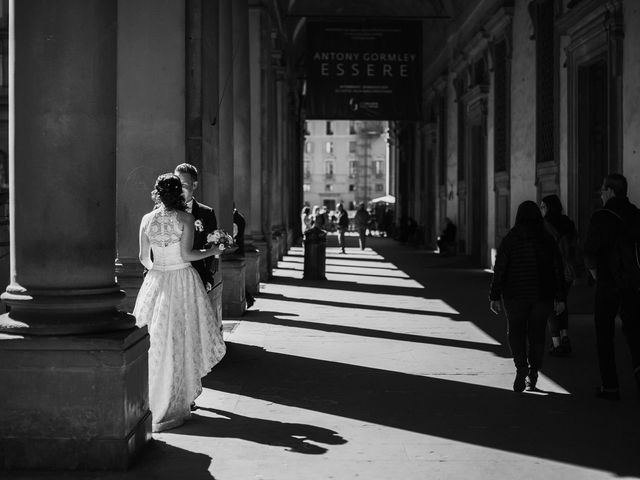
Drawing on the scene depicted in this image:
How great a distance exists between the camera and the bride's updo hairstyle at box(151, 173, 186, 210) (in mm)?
6434

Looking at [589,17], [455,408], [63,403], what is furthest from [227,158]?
[63,403]

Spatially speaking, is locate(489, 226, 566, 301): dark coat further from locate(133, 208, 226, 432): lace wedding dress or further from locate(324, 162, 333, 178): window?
locate(324, 162, 333, 178): window

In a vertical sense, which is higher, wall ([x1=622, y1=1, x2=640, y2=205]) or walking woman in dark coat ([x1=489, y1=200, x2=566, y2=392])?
wall ([x1=622, y1=1, x2=640, y2=205])

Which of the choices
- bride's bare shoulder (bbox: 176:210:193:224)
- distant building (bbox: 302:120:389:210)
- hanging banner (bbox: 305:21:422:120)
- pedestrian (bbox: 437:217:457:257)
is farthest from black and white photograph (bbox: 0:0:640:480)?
distant building (bbox: 302:120:389:210)

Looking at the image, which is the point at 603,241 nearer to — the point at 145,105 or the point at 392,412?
the point at 392,412

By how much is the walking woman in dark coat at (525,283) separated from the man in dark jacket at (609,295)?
1.28 ft

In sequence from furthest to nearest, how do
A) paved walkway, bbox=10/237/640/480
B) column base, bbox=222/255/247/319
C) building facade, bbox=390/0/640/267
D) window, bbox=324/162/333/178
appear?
1. window, bbox=324/162/333/178
2. building facade, bbox=390/0/640/267
3. column base, bbox=222/255/247/319
4. paved walkway, bbox=10/237/640/480

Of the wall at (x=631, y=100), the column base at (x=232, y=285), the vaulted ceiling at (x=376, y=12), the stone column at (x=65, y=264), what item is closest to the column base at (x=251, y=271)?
the column base at (x=232, y=285)

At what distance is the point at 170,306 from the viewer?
253 inches

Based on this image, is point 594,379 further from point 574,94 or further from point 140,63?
point 574,94

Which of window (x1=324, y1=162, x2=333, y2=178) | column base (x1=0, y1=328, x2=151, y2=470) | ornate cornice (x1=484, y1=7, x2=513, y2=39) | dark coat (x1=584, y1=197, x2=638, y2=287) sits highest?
window (x1=324, y1=162, x2=333, y2=178)

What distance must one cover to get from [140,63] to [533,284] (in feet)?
14.5

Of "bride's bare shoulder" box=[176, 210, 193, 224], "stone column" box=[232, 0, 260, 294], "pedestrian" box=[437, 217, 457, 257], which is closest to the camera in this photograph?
"bride's bare shoulder" box=[176, 210, 193, 224]

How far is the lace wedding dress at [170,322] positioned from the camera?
6.36 metres
